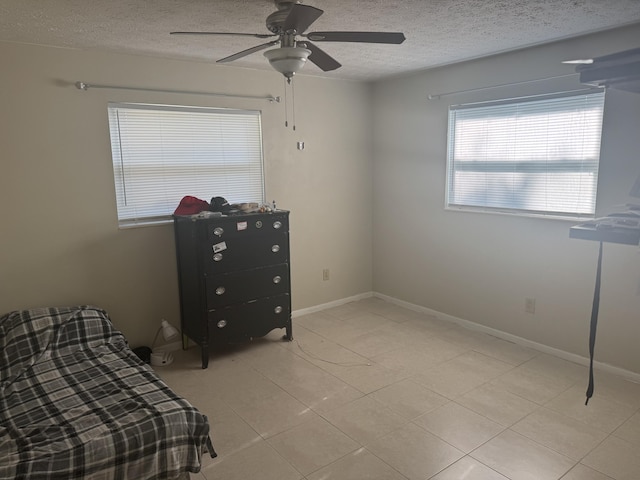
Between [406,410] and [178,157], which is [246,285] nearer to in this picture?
[178,157]

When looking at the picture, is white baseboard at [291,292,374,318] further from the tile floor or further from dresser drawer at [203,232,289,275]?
dresser drawer at [203,232,289,275]

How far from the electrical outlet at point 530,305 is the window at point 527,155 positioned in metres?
0.69

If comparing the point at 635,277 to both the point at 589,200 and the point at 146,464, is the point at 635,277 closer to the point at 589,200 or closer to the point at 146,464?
the point at 589,200

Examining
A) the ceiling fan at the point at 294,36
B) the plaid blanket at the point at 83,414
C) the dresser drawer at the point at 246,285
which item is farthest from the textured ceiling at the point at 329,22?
the plaid blanket at the point at 83,414

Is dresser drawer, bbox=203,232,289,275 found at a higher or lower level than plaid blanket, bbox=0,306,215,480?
higher

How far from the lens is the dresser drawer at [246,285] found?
10.8ft

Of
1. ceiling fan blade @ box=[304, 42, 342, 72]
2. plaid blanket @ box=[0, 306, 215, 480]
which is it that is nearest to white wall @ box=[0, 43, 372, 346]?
plaid blanket @ box=[0, 306, 215, 480]

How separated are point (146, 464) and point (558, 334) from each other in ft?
9.63

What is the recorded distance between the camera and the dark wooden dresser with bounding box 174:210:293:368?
3.26m

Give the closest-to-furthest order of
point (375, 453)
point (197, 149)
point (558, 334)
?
point (375, 453), point (558, 334), point (197, 149)

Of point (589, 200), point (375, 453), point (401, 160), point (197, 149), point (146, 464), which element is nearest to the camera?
point (146, 464)

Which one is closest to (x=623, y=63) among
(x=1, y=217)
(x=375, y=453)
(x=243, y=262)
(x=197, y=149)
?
(x=375, y=453)

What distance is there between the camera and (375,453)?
2.32 m

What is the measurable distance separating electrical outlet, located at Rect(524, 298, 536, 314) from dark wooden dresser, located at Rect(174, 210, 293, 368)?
6.21ft
